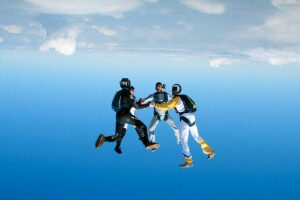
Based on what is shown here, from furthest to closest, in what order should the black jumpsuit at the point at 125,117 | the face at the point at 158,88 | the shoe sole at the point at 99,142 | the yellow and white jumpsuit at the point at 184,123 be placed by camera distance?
the face at the point at 158,88 < the yellow and white jumpsuit at the point at 184,123 < the black jumpsuit at the point at 125,117 < the shoe sole at the point at 99,142

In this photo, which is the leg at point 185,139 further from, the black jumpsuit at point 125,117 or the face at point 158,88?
the face at point 158,88

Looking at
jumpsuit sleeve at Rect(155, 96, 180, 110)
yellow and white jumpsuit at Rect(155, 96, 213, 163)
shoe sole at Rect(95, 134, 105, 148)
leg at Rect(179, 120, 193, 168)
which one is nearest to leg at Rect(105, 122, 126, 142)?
shoe sole at Rect(95, 134, 105, 148)

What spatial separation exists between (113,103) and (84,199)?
14724cm

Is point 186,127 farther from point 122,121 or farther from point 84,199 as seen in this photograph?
point 84,199

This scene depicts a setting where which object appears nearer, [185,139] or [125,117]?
[125,117]

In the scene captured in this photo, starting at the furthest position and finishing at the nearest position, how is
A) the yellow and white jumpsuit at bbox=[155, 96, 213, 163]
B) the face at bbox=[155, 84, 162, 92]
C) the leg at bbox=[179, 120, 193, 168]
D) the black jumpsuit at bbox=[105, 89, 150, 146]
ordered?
the face at bbox=[155, 84, 162, 92] → the leg at bbox=[179, 120, 193, 168] → the yellow and white jumpsuit at bbox=[155, 96, 213, 163] → the black jumpsuit at bbox=[105, 89, 150, 146]

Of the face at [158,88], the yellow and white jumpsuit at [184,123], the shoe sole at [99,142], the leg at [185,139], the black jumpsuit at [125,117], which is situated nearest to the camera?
the shoe sole at [99,142]

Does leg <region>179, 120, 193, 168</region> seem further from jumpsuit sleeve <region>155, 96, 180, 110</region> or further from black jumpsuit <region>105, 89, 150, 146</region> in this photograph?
black jumpsuit <region>105, 89, 150, 146</region>

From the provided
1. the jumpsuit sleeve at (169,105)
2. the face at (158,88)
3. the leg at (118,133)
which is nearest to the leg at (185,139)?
the jumpsuit sleeve at (169,105)

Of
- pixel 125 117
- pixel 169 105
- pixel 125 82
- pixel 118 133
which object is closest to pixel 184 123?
pixel 169 105

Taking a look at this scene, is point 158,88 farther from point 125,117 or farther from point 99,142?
point 99,142

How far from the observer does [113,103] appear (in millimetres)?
11734

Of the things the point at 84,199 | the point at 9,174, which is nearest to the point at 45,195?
the point at 84,199

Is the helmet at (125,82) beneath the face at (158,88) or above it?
beneath
